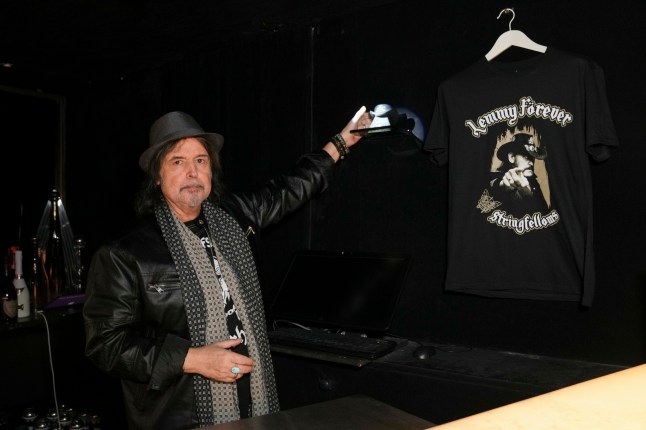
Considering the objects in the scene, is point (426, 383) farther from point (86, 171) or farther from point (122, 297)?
point (86, 171)

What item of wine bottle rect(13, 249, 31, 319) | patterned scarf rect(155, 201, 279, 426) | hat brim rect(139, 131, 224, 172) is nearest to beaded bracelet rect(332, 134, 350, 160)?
hat brim rect(139, 131, 224, 172)

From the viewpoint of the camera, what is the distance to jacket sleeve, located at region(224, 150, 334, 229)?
106 inches

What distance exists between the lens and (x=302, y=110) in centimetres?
329

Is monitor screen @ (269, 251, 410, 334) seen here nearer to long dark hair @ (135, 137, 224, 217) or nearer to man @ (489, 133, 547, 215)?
man @ (489, 133, 547, 215)

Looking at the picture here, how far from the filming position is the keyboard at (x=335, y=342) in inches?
99.6

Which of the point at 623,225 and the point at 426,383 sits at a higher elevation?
the point at 623,225

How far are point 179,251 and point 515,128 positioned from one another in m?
1.51

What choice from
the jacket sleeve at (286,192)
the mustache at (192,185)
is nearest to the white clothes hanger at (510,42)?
the jacket sleeve at (286,192)

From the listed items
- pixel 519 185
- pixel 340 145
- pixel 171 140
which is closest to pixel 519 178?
pixel 519 185

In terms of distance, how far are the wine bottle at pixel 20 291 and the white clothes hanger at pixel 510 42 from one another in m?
3.11

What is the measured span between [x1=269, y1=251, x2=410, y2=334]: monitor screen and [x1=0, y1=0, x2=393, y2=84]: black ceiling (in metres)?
1.31

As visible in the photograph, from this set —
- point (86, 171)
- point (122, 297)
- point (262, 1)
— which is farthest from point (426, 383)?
point (86, 171)

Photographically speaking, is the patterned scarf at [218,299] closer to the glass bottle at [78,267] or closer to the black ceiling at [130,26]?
the black ceiling at [130,26]

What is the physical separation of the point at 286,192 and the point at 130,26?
4.78 ft
